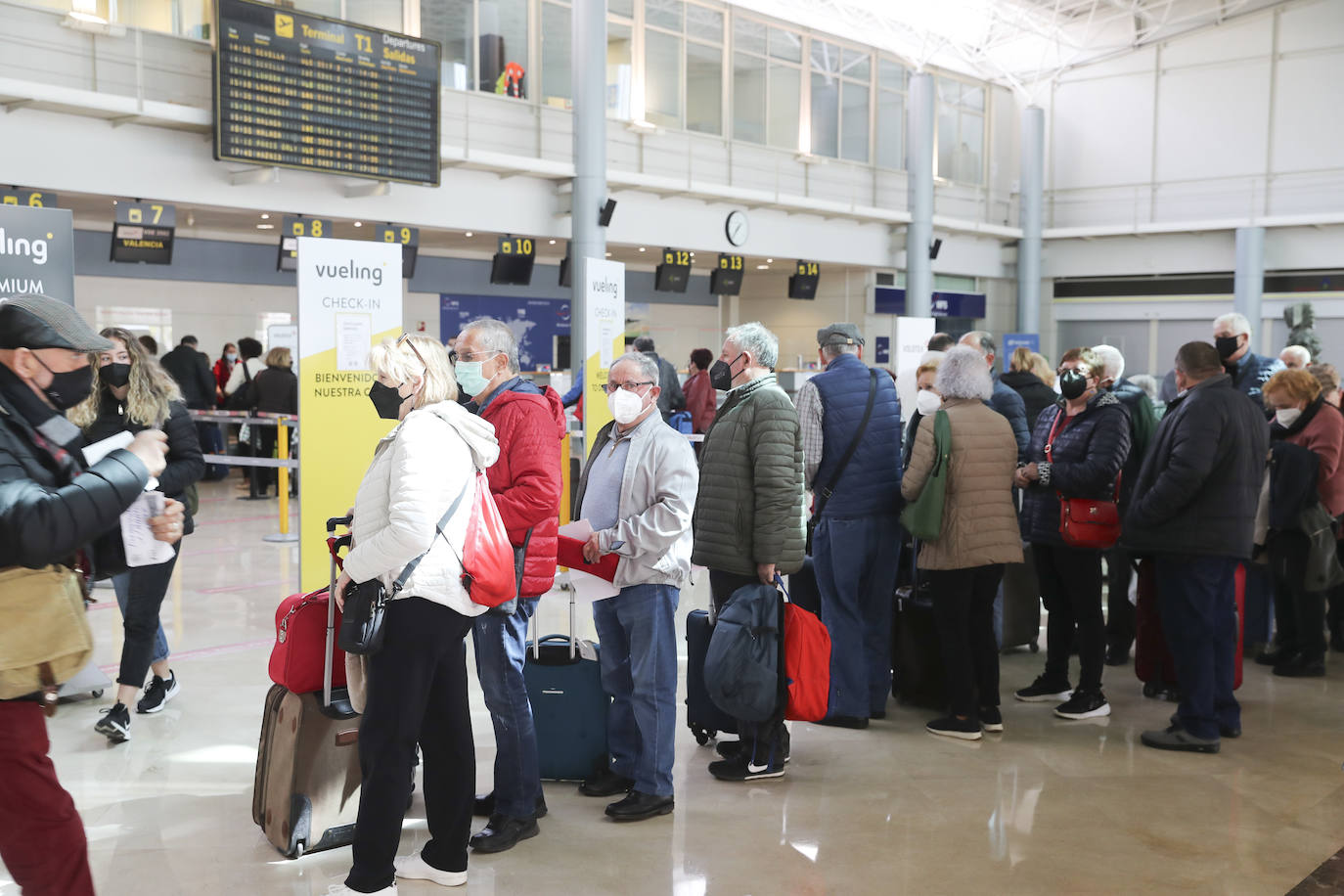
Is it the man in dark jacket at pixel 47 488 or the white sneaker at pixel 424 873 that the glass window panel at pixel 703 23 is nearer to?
the white sneaker at pixel 424 873

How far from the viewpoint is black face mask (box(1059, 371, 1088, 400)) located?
488cm

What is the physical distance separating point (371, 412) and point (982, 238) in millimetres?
18904

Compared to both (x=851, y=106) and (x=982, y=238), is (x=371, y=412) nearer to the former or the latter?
(x=851, y=106)

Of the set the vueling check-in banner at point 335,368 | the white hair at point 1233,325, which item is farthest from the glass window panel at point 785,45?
the vueling check-in banner at point 335,368

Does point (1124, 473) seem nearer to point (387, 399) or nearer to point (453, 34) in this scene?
point (387, 399)

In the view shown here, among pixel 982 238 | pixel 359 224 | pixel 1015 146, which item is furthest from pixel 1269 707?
pixel 1015 146

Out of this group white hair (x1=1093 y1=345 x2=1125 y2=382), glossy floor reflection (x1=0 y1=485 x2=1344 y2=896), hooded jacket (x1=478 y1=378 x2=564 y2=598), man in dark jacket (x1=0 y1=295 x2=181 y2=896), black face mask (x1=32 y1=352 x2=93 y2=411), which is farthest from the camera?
white hair (x1=1093 y1=345 x2=1125 y2=382)

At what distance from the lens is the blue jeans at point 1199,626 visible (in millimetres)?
4441

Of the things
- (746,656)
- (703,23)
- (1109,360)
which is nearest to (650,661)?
(746,656)

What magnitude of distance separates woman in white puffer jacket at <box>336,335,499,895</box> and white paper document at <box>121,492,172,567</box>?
0.51 metres

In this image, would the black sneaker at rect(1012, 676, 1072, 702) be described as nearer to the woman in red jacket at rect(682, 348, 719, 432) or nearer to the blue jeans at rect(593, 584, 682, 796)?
the blue jeans at rect(593, 584, 682, 796)

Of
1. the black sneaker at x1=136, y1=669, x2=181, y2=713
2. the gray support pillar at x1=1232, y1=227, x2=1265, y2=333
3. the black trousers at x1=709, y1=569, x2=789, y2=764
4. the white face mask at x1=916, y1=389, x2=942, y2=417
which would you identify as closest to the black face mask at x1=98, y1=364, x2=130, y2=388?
the black sneaker at x1=136, y1=669, x2=181, y2=713

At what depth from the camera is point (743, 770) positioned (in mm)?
4125

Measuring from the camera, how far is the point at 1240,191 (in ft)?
69.5
